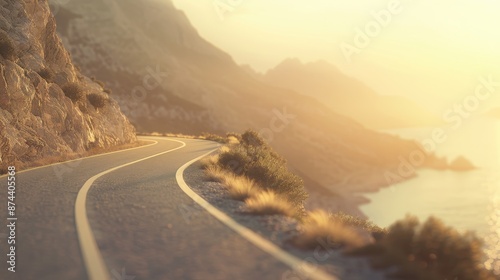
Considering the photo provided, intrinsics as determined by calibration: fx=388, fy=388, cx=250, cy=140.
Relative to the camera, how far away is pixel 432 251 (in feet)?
13.7

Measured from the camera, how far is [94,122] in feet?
76.7

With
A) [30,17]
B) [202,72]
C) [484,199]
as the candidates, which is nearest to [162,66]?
[202,72]

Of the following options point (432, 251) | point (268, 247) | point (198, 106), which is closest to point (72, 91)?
point (268, 247)

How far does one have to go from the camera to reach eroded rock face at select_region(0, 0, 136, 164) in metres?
14.5

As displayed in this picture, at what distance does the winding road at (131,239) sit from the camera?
406 centimetres

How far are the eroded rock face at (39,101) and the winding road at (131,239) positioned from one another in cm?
626

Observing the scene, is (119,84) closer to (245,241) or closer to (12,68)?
(12,68)

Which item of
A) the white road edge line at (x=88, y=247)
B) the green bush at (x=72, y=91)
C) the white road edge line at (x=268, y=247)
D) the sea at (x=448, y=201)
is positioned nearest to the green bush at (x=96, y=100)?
the green bush at (x=72, y=91)

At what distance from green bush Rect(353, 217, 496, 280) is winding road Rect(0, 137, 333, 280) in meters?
0.85

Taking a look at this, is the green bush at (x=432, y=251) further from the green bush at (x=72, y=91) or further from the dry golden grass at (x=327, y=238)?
the green bush at (x=72, y=91)

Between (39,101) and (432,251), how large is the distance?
17396mm

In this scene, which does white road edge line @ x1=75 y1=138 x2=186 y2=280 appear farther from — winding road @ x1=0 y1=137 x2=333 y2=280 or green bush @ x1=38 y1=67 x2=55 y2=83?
green bush @ x1=38 y1=67 x2=55 y2=83

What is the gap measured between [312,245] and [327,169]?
438 ft

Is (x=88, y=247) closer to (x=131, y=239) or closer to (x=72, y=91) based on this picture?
(x=131, y=239)
